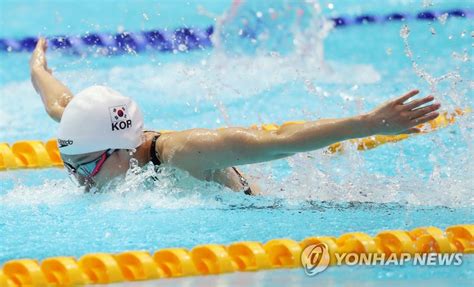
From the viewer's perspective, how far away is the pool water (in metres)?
3.20

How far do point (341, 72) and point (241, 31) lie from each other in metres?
1.13

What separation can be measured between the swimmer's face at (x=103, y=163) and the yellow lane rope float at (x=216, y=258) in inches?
22.2

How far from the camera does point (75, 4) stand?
326 inches

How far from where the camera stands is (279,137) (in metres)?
2.91

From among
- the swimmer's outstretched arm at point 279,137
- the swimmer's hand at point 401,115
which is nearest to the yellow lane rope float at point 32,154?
the swimmer's outstretched arm at point 279,137

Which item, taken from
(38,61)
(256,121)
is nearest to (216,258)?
(38,61)

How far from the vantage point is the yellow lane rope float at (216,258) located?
2656mm

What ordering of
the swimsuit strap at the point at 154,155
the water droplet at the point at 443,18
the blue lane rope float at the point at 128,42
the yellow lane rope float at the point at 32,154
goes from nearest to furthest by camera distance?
the swimsuit strap at the point at 154,155
the yellow lane rope float at the point at 32,154
the blue lane rope float at the point at 128,42
the water droplet at the point at 443,18

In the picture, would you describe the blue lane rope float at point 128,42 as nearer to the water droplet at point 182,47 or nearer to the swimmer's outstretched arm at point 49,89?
the water droplet at point 182,47

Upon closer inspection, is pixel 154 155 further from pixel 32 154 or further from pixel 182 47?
pixel 182 47

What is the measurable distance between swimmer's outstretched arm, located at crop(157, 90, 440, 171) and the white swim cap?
→ 137 mm

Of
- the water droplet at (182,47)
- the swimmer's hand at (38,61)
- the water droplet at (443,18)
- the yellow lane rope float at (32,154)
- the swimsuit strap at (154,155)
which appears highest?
the water droplet at (443,18)

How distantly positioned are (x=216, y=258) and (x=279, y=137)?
18.3 inches

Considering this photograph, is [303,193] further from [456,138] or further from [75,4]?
[75,4]
